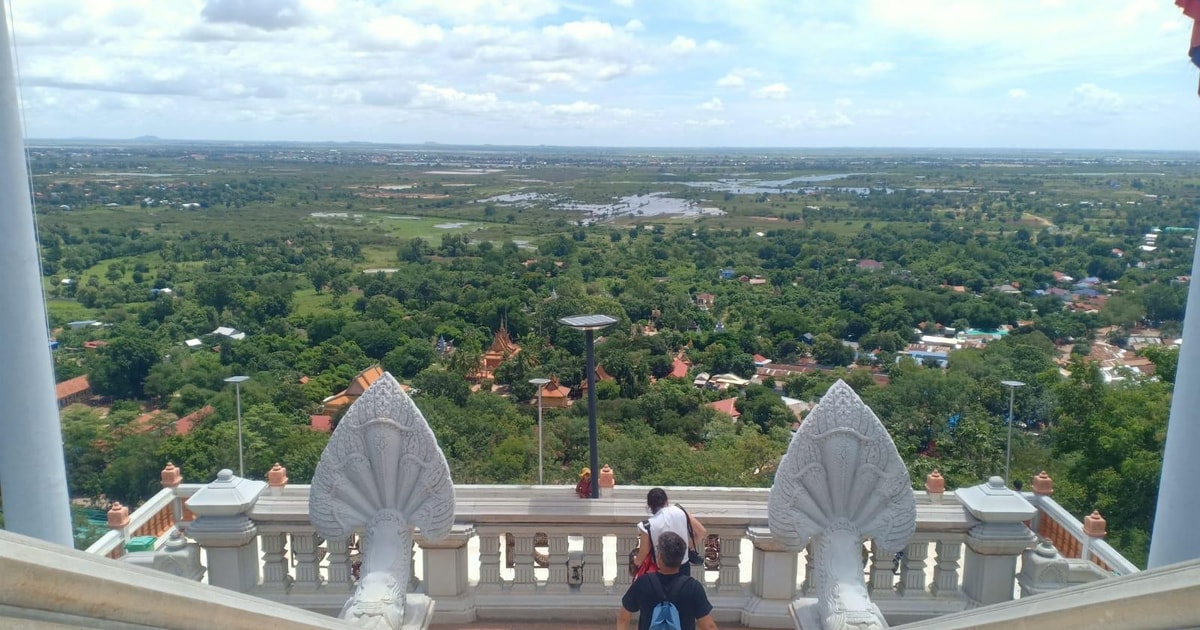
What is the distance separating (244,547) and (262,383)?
37911 millimetres

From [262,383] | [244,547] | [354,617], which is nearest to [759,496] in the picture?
[354,617]

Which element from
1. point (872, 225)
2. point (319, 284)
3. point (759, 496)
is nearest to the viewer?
point (759, 496)

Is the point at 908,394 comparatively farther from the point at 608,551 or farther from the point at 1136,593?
the point at 1136,593

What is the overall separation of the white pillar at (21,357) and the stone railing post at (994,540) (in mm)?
5927

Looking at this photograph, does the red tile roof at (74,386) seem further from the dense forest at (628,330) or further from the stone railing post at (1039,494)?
the stone railing post at (1039,494)

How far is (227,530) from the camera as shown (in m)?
5.66

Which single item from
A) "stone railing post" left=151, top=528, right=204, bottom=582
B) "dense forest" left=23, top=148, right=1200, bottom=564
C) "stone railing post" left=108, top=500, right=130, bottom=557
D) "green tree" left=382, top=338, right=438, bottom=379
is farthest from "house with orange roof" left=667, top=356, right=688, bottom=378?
"stone railing post" left=151, top=528, right=204, bottom=582

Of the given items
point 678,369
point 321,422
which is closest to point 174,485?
point 321,422

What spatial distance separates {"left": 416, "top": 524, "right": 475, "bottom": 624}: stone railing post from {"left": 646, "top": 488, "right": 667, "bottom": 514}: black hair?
1.38 meters

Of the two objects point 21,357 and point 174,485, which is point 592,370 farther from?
point 174,485

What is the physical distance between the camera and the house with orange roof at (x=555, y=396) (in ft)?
130

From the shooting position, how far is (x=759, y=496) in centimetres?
671

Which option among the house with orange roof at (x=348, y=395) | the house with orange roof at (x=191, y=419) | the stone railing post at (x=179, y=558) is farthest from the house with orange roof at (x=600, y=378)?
the stone railing post at (x=179, y=558)

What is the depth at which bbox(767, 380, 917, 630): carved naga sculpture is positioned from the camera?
514cm
